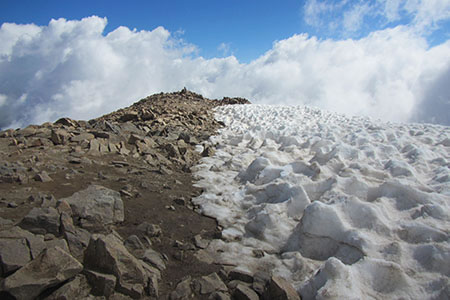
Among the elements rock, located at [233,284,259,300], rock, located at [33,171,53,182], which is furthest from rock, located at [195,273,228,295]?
rock, located at [33,171,53,182]

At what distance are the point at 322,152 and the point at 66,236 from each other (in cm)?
512

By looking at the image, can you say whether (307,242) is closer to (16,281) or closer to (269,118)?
(16,281)

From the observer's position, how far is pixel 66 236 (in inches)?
120

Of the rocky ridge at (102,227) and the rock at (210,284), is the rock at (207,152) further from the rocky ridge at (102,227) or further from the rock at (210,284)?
the rock at (210,284)

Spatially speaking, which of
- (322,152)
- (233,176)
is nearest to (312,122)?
(322,152)

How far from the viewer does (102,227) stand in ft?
12.0

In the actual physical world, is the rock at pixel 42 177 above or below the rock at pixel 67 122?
below

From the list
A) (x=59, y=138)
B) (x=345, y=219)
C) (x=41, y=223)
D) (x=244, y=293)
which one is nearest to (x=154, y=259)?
(x=244, y=293)

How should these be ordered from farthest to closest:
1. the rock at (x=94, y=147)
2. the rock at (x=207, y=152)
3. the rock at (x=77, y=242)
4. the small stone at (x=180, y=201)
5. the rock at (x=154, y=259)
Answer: the rock at (x=207, y=152) → the rock at (x=94, y=147) → the small stone at (x=180, y=201) → the rock at (x=154, y=259) → the rock at (x=77, y=242)

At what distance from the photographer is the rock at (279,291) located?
8.20 ft

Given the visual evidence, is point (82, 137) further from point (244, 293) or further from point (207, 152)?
point (244, 293)

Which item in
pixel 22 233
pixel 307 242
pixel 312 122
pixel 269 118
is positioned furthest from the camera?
pixel 269 118

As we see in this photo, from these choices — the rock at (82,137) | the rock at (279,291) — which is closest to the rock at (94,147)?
the rock at (82,137)

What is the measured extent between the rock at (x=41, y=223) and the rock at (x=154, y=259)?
1054mm
